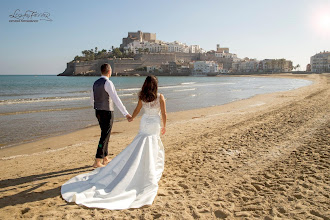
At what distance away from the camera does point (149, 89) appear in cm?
358

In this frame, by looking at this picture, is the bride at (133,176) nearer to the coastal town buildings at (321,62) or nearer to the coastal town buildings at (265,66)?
the coastal town buildings at (321,62)

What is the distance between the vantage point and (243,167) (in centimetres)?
419

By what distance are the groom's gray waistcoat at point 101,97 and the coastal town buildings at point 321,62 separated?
380ft

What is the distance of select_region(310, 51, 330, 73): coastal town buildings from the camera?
99600 millimetres

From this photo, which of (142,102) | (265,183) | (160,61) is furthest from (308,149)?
(160,61)

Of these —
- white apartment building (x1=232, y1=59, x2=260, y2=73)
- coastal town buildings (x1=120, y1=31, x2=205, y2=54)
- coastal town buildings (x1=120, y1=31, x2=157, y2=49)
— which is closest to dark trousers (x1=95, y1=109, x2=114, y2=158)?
coastal town buildings (x1=120, y1=31, x2=205, y2=54)

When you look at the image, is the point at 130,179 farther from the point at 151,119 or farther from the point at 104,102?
the point at 104,102

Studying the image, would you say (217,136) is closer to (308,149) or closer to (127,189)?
(308,149)

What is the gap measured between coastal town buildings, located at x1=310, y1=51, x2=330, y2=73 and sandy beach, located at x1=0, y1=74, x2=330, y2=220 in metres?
113

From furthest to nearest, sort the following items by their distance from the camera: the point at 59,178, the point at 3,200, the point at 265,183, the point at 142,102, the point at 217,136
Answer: the point at 217,136 < the point at 59,178 < the point at 142,102 < the point at 265,183 < the point at 3,200

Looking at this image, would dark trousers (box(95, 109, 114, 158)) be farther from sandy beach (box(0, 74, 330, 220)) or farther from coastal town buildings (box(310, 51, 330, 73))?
coastal town buildings (box(310, 51, 330, 73))

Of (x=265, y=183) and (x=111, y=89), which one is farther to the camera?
(x=111, y=89)

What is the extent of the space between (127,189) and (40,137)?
581 cm

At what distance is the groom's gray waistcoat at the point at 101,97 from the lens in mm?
4145
